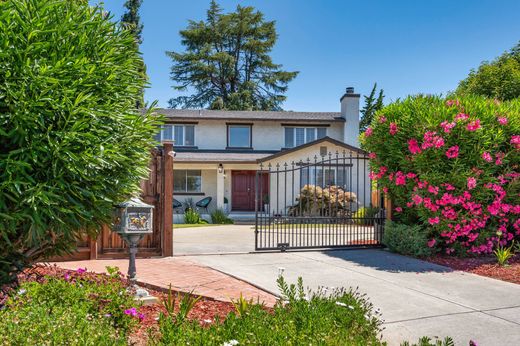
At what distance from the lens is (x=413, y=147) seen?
898 centimetres

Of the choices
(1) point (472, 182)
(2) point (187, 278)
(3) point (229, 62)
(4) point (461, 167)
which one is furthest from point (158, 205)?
(3) point (229, 62)

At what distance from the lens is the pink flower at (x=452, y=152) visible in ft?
28.3

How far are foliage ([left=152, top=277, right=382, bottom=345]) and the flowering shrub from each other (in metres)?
5.66

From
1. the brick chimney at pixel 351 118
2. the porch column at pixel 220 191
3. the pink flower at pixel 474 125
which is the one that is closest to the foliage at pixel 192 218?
the porch column at pixel 220 191

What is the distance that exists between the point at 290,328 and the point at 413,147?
6.78 m

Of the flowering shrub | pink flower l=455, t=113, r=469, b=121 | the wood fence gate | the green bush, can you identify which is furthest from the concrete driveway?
pink flower l=455, t=113, r=469, b=121

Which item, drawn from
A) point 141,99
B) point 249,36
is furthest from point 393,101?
point 249,36

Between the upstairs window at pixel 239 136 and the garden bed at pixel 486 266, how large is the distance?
16277 millimetres

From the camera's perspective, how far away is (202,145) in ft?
79.8

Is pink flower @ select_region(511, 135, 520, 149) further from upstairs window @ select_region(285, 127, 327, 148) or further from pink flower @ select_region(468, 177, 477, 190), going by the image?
upstairs window @ select_region(285, 127, 327, 148)

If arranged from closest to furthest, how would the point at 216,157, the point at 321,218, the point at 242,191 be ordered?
the point at 321,218 → the point at 216,157 → the point at 242,191

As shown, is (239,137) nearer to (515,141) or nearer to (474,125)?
(474,125)

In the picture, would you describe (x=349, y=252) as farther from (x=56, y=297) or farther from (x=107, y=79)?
(x=107, y=79)

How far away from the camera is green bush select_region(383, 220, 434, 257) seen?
30.8 feet
